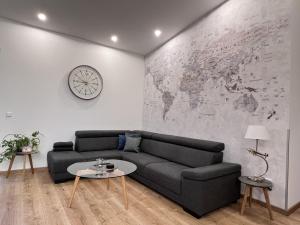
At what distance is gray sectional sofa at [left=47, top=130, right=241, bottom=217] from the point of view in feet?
7.86

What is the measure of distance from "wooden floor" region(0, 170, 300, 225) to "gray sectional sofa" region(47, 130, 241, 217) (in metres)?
0.16

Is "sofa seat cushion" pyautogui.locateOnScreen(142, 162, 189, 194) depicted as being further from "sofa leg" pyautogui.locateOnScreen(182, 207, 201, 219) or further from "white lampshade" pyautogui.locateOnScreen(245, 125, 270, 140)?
"white lampshade" pyautogui.locateOnScreen(245, 125, 270, 140)

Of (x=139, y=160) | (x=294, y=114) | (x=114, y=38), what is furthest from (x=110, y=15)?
(x=294, y=114)

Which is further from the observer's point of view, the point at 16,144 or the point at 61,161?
the point at 16,144

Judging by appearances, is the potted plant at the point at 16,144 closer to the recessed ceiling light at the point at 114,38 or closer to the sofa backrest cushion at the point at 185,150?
the sofa backrest cushion at the point at 185,150

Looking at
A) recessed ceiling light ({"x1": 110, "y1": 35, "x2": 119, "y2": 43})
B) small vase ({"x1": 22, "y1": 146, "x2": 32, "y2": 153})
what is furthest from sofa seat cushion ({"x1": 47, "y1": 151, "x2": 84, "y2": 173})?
recessed ceiling light ({"x1": 110, "y1": 35, "x2": 119, "y2": 43})

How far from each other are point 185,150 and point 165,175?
30.0 inches

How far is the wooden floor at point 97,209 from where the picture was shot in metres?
2.23

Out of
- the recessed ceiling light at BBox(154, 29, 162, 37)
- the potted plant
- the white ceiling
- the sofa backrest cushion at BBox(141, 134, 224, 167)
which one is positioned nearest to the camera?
the sofa backrest cushion at BBox(141, 134, 224, 167)

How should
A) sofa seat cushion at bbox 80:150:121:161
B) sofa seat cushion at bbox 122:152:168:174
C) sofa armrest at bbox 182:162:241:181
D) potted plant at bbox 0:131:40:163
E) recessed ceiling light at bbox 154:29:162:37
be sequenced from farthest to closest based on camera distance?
1. recessed ceiling light at bbox 154:29:162:37
2. sofa seat cushion at bbox 80:150:121:161
3. potted plant at bbox 0:131:40:163
4. sofa seat cushion at bbox 122:152:168:174
5. sofa armrest at bbox 182:162:241:181

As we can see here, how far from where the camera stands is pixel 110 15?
359 centimetres

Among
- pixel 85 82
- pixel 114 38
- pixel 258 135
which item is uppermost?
pixel 114 38

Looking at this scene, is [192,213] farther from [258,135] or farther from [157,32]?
[157,32]

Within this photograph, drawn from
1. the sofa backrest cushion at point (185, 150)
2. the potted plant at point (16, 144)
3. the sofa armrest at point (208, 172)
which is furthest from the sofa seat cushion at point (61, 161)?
the sofa armrest at point (208, 172)
